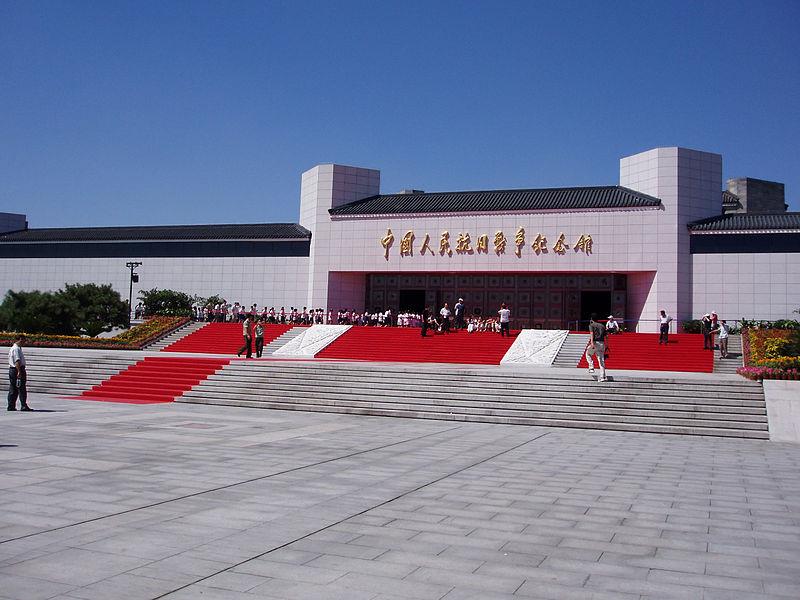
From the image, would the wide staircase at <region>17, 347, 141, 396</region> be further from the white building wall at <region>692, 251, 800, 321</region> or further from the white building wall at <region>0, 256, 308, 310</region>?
the white building wall at <region>692, 251, 800, 321</region>

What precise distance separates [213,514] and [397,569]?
8.10ft

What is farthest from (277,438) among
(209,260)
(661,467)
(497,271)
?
(209,260)

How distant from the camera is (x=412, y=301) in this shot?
42500 millimetres

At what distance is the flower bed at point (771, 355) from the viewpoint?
647 inches

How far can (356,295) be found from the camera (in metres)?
43.8

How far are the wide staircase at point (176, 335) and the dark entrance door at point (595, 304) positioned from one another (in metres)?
21.4

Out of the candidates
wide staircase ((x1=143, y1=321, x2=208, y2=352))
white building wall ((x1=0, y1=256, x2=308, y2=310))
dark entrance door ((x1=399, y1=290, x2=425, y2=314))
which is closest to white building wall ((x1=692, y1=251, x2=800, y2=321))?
dark entrance door ((x1=399, y1=290, x2=425, y2=314))

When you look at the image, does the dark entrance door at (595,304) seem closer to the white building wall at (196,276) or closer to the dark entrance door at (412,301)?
the dark entrance door at (412,301)

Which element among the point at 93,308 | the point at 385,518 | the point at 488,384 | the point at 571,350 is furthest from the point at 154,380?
the point at 93,308

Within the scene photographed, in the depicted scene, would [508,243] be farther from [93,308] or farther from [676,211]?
[93,308]

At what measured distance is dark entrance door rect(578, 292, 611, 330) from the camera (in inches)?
1537

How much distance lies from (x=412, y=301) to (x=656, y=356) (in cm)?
1819

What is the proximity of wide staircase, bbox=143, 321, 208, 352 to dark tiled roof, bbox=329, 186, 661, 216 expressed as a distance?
1089 cm

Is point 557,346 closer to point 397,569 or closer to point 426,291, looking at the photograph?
point 426,291
